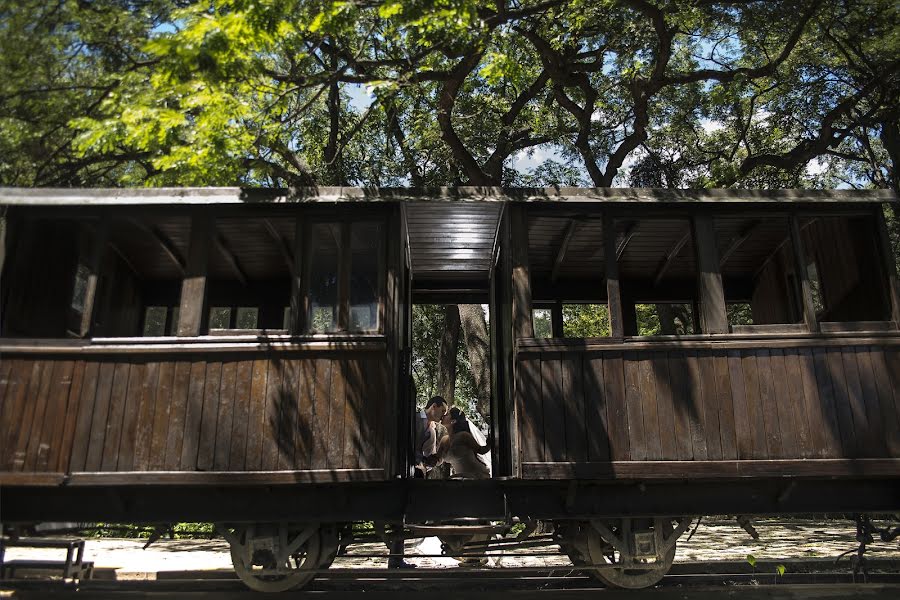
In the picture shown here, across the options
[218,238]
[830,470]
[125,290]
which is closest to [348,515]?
[218,238]

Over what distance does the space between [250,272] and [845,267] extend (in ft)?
22.0

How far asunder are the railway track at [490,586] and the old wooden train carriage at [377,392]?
34 centimetres

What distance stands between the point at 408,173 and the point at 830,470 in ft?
36.3

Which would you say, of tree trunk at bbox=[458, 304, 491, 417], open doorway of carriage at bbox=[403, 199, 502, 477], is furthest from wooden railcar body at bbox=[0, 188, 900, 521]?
tree trunk at bbox=[458, 304, 491, 417]

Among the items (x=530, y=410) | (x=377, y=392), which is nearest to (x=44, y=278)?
(x=377, y=392)

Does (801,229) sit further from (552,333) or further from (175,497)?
(175,497)

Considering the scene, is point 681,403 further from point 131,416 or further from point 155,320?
point 155,320

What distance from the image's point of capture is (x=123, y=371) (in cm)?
596

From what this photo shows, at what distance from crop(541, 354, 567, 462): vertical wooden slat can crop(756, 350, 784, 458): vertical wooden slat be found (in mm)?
1886

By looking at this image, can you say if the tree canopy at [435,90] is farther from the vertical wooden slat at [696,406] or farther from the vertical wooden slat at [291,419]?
the vertical wooden slat at [696,406]

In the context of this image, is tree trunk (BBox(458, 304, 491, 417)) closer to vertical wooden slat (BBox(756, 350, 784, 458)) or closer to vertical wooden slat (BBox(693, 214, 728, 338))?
vertical wooden slat (BBox(693, 214, 728, 338))

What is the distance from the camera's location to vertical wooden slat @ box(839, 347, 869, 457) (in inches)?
237

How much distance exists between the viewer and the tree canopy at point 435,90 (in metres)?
7.23

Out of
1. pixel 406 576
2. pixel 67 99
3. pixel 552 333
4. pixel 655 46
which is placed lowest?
pixel 406 576
